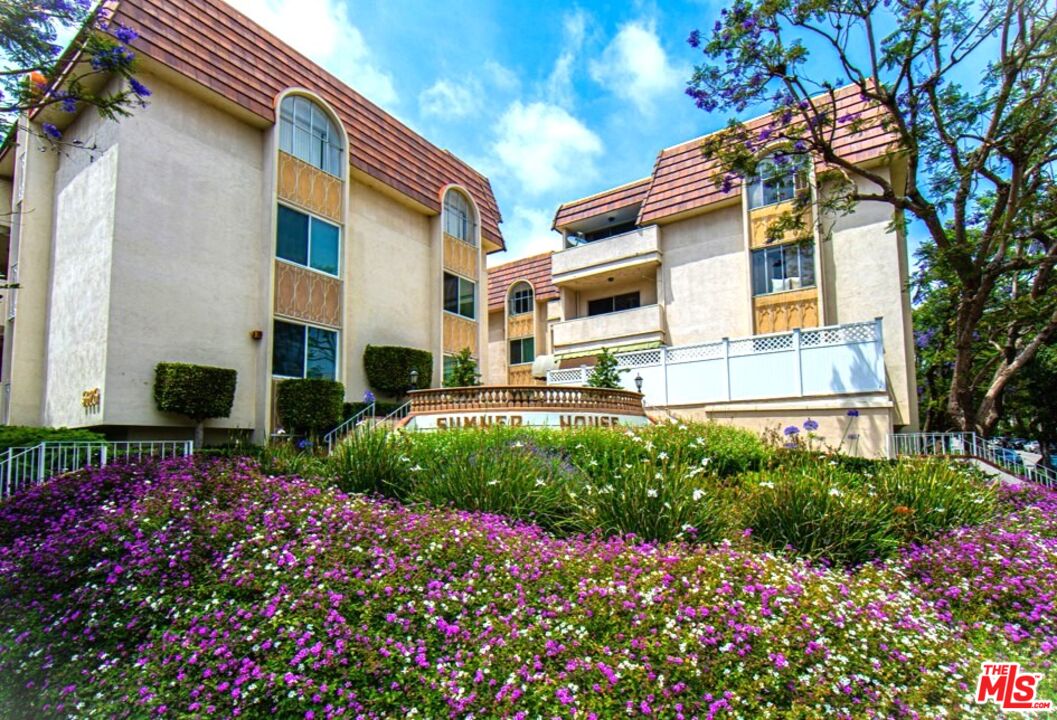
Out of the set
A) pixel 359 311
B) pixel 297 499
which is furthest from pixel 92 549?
pixel 359 311

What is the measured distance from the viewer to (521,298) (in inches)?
1249

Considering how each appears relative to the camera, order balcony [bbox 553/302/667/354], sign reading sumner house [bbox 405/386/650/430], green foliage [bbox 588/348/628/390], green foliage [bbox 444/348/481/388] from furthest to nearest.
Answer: balcony [bbox 553/302/667/354]
green foliage [bbox 444/348/481/388]
green foliage [bbox 588/348/628/390]
sign reading sumner house [bbox 405/386/650/430]

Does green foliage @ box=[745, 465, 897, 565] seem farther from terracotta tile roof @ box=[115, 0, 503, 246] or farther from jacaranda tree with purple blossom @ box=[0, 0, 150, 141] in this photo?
terracotta tile roof @ box=[115, 0, 503, 246]

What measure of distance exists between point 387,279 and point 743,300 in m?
12.0

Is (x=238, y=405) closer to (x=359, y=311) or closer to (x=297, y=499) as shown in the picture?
(x=359, y=311)

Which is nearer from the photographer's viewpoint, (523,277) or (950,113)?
(950,113)

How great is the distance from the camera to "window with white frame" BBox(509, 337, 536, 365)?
31.1m

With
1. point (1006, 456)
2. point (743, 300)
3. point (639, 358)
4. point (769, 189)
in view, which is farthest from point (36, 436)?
point (1006, 456)

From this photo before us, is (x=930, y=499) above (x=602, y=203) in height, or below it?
below

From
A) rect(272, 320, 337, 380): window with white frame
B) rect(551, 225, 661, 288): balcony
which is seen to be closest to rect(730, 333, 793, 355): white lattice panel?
rect(551, 225, 661, 288): balcony

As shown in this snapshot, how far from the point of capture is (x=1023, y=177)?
13.9 m

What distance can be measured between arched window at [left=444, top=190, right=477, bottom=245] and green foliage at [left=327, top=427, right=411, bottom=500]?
1436 cm

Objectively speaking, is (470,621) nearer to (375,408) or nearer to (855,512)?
(855,512)

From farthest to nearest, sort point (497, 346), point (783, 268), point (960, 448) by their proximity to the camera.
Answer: point (497, 346) < point (783, 268) < point (960, 448)
